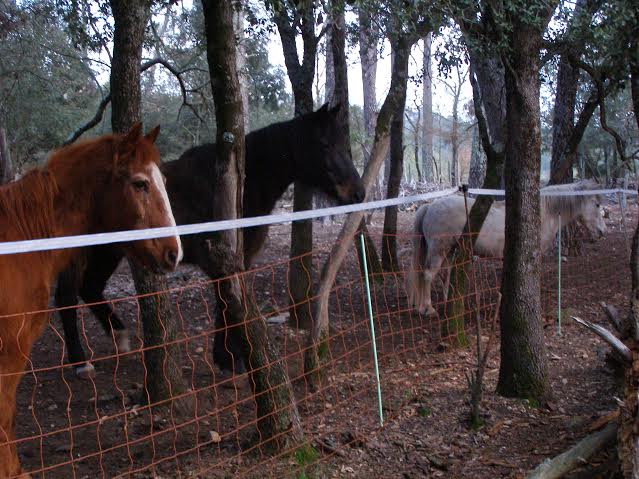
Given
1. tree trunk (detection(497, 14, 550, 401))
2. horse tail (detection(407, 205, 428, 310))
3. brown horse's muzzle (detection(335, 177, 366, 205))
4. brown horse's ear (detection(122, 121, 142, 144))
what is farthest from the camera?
horse tail (detection(407, 205, 428, 310))

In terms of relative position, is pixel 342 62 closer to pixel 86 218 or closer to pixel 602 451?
pixel 86 218

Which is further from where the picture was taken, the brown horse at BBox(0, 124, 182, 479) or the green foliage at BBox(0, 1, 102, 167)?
the green foliage at BBox(0, 1, 102, 167)

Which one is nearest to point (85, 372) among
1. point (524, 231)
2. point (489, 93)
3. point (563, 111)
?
point (524, 231)

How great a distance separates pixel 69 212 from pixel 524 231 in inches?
128

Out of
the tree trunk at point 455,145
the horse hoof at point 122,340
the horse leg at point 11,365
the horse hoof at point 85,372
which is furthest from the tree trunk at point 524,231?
the tree trunk at point 455,145

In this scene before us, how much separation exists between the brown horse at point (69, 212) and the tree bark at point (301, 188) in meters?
3.37

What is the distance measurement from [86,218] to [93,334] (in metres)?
4.35

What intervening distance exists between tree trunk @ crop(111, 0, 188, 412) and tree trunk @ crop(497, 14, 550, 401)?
8.58 feet

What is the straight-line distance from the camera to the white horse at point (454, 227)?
8.43 metres

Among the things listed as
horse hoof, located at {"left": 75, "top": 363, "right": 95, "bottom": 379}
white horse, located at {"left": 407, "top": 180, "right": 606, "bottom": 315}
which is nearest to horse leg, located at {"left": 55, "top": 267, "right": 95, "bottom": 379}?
horse hoof, located at {"left": 75, "top": 363, "right": 95, "bottom": 379}

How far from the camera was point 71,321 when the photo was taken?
609 centimetres

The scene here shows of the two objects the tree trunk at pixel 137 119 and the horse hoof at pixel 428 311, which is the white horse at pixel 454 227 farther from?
the tree trunk at pixel 137 119

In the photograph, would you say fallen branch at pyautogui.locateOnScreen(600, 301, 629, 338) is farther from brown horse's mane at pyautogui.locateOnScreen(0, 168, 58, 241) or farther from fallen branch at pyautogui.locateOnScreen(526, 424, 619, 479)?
brown horse's mane at pyautogui.locateOnScreen(0, 168, 58, 241)

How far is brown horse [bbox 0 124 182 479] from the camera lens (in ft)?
10.1
